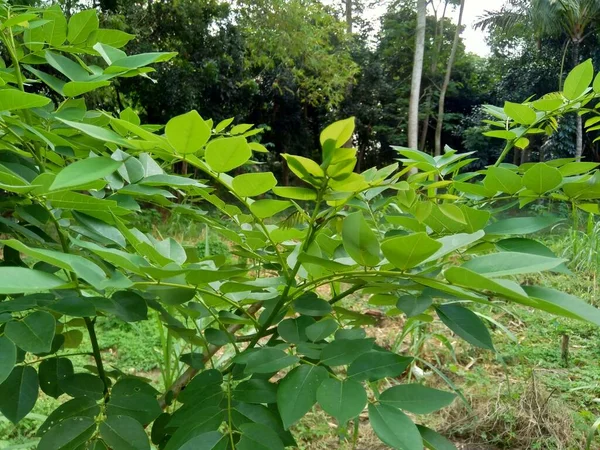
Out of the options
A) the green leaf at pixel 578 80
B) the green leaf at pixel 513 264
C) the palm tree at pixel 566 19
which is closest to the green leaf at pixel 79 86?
the green leaf at pixel 513 264

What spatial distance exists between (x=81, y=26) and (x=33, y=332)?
32 cm

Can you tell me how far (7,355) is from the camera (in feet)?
0.86

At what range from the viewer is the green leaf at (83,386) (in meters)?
0.37

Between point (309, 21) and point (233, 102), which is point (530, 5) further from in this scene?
point (233, 102)

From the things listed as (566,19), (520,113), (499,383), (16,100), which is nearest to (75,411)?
(16,100)

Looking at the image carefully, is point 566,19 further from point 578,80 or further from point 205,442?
point 205,442

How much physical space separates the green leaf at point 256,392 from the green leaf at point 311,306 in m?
0.06

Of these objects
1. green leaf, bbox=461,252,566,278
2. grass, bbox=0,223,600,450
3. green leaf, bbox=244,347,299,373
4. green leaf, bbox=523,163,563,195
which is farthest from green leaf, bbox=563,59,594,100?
grass, bbox=0,223,600,450

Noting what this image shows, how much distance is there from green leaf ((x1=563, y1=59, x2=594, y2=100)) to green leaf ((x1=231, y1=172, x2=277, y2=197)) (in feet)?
1.07

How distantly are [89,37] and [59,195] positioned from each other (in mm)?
209

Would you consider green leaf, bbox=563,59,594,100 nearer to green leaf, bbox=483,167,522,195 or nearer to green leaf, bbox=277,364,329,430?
green leaf, bbox=483,167,522,195

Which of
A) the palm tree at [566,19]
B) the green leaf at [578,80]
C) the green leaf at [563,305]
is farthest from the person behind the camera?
the palm tree at [566,19]

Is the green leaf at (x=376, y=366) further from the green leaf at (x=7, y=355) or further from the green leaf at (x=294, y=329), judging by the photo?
the green leaf at (x=7, y=355)

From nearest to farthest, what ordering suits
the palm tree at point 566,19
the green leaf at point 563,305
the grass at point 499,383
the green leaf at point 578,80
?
1. the green leaf at point 563,305
2. the green leaf at point 578,80
3. the grass at point 499,383
4. the palm tree at point 566,19
